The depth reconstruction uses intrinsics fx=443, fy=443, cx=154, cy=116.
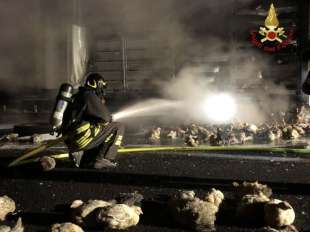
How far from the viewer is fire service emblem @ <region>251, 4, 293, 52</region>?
955 centimetres

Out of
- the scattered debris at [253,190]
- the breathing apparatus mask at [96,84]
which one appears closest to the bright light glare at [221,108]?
the breathing apparatus mask at [96,84]

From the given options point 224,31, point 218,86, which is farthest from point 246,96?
point 224,31

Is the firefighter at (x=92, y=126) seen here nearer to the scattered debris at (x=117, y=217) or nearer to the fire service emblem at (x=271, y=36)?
the scattered debris at (x=117, y=217)

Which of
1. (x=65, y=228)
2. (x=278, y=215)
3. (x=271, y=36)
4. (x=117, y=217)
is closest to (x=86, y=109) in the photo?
(x=117, y=217)

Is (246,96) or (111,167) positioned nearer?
(111,167)

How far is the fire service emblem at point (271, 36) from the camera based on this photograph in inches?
376

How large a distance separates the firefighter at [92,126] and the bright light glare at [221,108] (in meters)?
4.62

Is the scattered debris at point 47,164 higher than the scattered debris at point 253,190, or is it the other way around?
the scattered debris at point 253,190

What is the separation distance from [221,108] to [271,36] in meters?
1.90

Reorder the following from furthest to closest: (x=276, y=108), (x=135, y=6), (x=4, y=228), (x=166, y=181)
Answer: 1. (x=135, y=6)
2. (x=276, y=108)
3. (x=166, y=181)
4. (x=4, y=228)

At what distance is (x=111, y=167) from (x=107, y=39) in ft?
18.6

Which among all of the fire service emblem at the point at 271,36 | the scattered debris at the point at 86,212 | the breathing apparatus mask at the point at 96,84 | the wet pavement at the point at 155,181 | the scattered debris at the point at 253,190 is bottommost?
the wet pavement at the point at 155,181

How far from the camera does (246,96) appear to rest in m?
9.67

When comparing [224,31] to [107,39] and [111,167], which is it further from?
[111,167]
